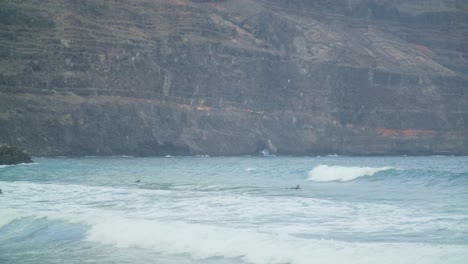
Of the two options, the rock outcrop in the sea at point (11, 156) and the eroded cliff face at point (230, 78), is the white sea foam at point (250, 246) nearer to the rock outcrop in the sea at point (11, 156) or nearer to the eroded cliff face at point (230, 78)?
the rock outcrop in the sea at point (11, 156)

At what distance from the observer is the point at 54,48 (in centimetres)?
7312

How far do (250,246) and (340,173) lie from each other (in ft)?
82.6

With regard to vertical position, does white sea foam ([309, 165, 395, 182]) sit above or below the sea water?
below

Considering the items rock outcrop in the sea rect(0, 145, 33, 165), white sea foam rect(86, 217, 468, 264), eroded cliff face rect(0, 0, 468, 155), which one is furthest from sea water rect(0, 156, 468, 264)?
eroded cliff face rect(0, 0, 468, 155)

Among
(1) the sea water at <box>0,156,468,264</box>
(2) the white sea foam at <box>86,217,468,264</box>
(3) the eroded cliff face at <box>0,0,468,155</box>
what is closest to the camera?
(2) the white sea foam at <box>86,217,468,264</box>

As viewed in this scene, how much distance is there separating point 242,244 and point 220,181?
799 inches

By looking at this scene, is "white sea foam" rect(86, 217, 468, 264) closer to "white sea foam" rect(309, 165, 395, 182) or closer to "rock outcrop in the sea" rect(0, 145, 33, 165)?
"white sea foam" rect(309, 165, 395, 182)

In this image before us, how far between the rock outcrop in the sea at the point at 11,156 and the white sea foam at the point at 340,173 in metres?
20.8

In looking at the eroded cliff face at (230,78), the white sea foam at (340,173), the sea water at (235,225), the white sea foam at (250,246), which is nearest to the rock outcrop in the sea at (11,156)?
the eroded cliff face at (230,78)

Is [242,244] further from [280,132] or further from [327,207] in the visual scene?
[280,132]

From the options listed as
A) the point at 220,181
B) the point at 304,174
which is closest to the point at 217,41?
the point at 304,174

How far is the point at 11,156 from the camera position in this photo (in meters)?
52.8

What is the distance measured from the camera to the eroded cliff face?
72250 millimetres

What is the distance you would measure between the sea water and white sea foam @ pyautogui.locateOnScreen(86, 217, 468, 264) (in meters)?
0.02
